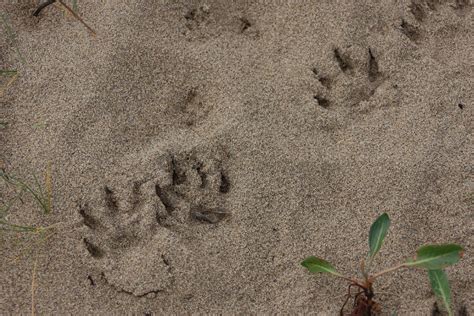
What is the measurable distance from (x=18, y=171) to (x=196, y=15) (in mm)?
783

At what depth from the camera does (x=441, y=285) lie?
1438 millimetres

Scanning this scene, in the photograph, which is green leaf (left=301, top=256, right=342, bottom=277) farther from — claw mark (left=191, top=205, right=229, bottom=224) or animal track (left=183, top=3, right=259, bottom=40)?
animal track (left=183, top=3, right=259, bottom=40)

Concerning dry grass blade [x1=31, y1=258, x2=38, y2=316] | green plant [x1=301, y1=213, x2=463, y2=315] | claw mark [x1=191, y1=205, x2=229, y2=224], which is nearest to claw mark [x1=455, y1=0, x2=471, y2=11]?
green plant [x1=301, y1=213, x2=463, y2=315]

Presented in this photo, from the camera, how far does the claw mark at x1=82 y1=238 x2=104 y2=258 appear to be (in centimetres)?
160

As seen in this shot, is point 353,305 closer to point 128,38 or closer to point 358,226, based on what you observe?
point 358,226

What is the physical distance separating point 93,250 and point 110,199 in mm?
152

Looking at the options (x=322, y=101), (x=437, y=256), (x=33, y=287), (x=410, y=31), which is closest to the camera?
(x=437, y=256)

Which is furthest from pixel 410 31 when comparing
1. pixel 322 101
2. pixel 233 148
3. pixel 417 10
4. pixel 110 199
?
pixel 110 199

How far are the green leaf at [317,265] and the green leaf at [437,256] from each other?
7.2 inches

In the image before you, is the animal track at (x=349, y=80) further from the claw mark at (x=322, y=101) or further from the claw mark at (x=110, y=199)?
the claw mark at (x=110, y=199)

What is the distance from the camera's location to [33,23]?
6.53 ft

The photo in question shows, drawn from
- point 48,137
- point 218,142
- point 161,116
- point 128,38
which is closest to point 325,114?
point 218,142

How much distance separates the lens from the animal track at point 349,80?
1.92m

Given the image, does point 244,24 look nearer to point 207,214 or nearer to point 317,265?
point 207,214
